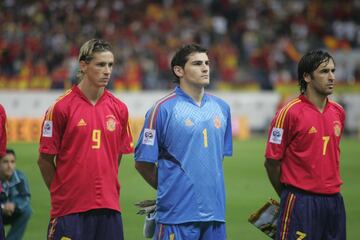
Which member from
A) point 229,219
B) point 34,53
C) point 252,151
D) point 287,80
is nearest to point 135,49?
point 34,53

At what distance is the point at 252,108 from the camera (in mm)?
30203

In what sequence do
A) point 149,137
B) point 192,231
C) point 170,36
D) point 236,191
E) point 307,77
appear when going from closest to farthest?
point 192,231 < point 149,137 < point 307,77 < point 236,191 < point 170,36

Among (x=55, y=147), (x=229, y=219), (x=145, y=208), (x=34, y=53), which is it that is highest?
(x=34, y=53)

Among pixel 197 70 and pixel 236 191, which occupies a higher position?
pixel 197 70

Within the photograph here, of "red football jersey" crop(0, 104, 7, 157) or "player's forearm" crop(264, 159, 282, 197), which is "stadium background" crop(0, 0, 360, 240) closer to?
"player's forearm" crop(264, 159, 282, 197)

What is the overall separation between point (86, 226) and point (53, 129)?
846mm

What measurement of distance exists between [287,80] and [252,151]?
335 inches

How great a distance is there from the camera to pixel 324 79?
7.82 metres

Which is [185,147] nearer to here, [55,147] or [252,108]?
[55,147]

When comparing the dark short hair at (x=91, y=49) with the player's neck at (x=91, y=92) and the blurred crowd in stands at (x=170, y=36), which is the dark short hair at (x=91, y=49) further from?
the blurred crowd in stands at (x=170, y=36)

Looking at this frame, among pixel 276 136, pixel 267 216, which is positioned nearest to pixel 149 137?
pixel 276 136

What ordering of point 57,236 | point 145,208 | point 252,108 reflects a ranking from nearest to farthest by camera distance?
point 57,236
point 145,208
point 252,108

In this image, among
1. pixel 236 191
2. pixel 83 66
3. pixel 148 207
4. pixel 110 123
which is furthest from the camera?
pixel 236 191

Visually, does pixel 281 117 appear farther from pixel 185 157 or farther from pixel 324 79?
pixel 185 157
